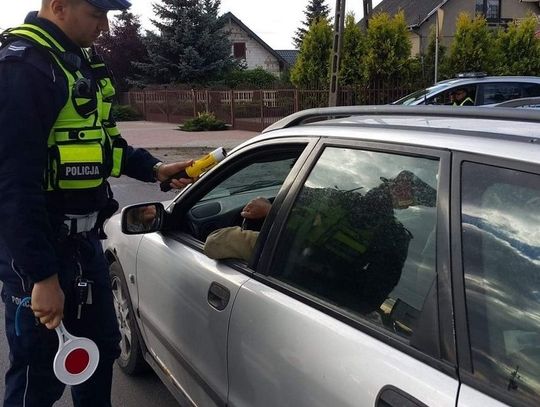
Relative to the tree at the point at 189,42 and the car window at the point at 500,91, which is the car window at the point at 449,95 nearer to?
the car window at the point at 500,91

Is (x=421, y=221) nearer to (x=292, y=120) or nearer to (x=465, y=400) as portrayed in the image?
(x=465, y=400)

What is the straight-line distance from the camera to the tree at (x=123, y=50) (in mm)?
34062

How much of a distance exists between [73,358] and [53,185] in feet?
2.09

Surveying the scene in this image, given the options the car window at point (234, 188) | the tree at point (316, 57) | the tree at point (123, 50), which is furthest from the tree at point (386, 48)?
the tree at point (123, 50)

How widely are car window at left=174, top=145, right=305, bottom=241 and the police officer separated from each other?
0.44 meters

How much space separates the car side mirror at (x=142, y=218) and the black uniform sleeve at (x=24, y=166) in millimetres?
796

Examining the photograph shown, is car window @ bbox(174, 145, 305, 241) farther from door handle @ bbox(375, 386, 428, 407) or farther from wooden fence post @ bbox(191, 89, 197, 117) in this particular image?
wooden fence post @ bbox(191, 89, 197, 117)

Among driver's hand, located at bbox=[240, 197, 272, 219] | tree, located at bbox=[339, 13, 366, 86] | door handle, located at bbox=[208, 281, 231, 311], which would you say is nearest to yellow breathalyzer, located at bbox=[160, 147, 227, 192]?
driver's hand, located at bbox=[240, 197, 272, 219]

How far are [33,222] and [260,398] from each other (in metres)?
0.93

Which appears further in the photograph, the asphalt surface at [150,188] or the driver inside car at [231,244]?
the asphalt surface at [150,188]

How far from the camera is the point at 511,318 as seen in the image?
4.25ft

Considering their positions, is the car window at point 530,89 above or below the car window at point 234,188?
above

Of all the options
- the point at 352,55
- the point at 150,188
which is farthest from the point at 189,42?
the point at 150,188

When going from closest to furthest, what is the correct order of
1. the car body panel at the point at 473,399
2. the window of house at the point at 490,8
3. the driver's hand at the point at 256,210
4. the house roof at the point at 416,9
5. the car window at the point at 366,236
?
1. the car body panel at the point at 473,399
2. the car window at the point at 366,236
3. the driver's hand at the point at 256,210
4. the window of house at the point at 490,8
5. the house roof at the point at 416,9
